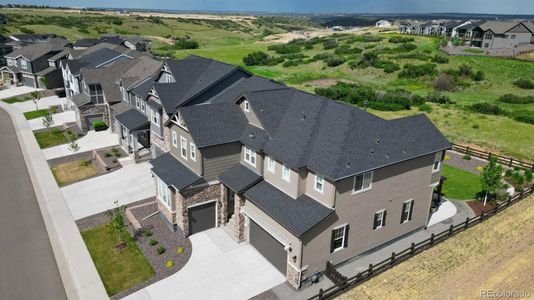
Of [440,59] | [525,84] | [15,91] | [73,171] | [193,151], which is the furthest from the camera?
[440,59]

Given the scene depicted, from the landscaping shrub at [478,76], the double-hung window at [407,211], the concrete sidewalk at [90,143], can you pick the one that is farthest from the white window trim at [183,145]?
the landscaping shrub at [478,76]

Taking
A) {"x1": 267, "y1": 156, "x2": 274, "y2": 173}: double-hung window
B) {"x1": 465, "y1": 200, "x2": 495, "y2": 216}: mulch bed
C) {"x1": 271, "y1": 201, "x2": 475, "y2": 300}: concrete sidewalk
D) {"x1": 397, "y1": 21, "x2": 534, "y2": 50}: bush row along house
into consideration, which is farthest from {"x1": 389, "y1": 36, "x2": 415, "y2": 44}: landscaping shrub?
{"x1": 267, "y1": 156, "x2": 274, "y2": 173}: double-hung window

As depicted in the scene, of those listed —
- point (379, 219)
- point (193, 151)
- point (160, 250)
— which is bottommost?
point (160, 250)

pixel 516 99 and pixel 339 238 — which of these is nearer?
pixel 339 238

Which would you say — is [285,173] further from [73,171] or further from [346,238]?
[73,171]

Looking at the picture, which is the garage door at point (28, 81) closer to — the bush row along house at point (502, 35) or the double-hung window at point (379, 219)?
the double-hung window at point (379, 219)

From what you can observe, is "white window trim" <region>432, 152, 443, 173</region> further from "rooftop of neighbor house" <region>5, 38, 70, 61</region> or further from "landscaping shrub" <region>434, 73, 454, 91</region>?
"rooftop of neighbor house" <region>5, 38, 70, 61</region>

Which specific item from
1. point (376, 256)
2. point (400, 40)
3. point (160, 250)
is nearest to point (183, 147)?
point (160, 250)
